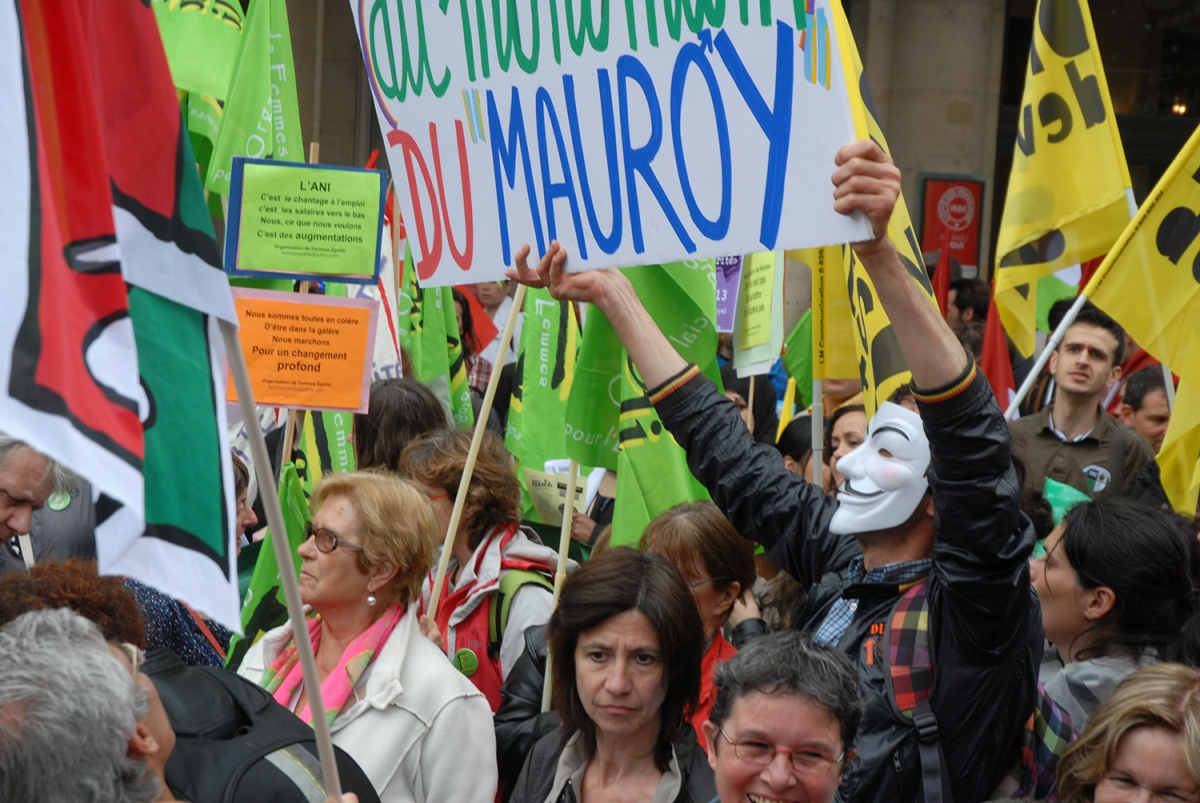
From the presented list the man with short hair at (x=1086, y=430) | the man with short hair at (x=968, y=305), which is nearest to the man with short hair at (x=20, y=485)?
the man with short hair at (x=1086, y=430)

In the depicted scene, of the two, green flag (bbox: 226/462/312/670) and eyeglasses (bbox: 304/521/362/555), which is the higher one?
eyeglasses (bbox: 304/521/362/555)

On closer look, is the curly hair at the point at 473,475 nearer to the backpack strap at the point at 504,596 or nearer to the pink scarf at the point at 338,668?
the backpack strap at the point at 504,596

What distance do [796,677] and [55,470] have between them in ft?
7.15

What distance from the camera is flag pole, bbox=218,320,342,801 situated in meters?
1.68

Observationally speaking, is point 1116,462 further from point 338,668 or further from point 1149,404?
point 338,668

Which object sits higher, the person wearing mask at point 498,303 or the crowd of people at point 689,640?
the person wearing mask at point 498,303

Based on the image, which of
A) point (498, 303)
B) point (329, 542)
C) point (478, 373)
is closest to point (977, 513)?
point (329, 542)

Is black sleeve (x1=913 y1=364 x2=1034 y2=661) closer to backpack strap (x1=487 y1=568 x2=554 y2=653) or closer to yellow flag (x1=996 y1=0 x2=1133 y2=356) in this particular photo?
backpack strap (x1=487 y1=568 x2=554 y2=653)

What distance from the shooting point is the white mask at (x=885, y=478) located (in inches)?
111

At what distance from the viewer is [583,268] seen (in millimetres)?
2869

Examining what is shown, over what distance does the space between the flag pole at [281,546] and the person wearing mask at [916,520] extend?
1122 mm

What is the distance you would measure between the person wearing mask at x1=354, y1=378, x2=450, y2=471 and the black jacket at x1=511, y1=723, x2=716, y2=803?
1.73m

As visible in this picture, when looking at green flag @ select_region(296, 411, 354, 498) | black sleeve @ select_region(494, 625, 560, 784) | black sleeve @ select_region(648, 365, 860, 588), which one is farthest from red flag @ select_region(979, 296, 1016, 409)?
black sleeve @ select_region(494, 625, 560, 784)

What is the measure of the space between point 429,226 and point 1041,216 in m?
2.57
